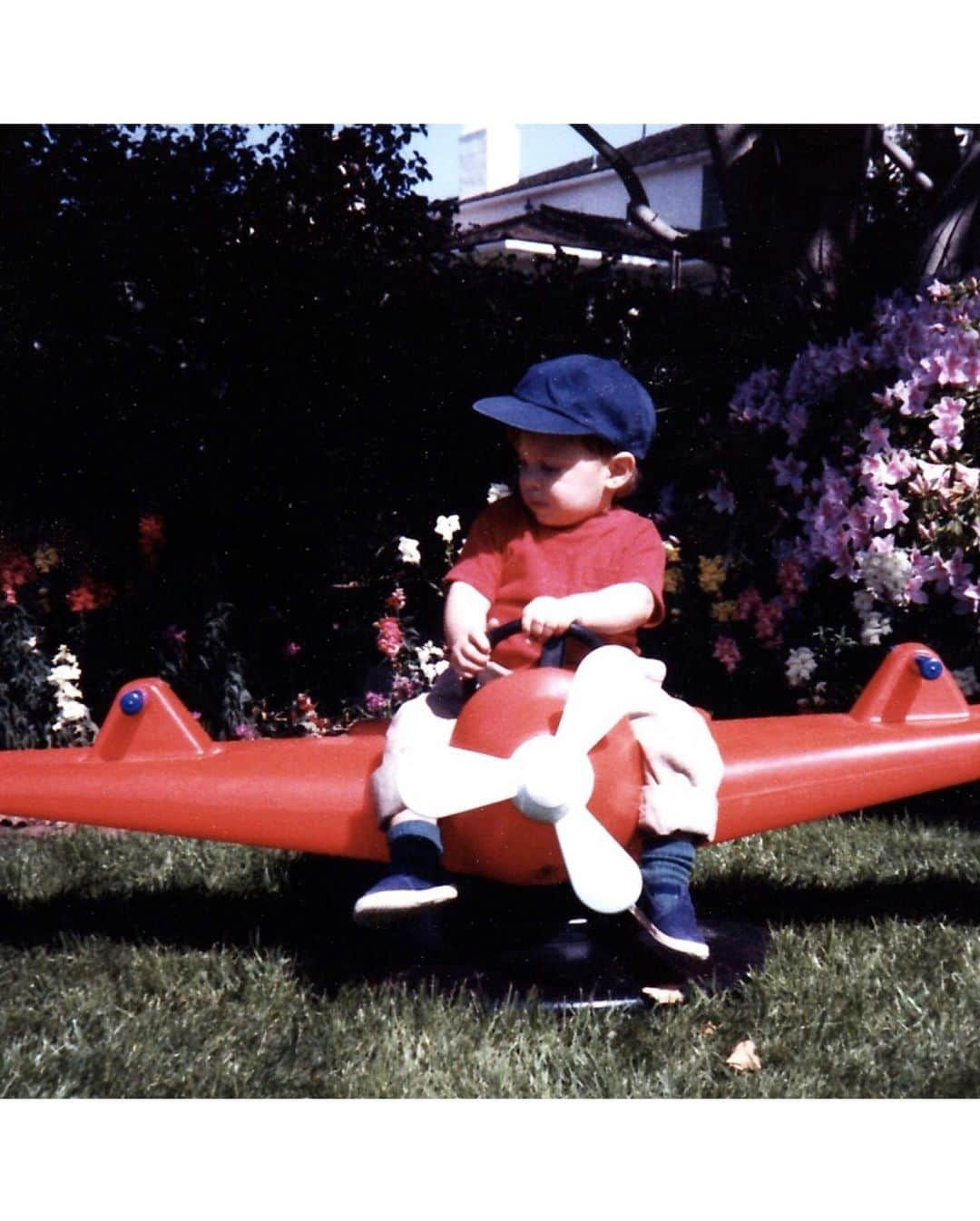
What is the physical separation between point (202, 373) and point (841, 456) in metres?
2.23

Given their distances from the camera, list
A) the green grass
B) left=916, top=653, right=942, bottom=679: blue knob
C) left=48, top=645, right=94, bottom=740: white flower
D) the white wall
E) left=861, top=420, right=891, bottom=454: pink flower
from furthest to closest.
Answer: the white wall, left=48, top=645, right=94, bottom=740: white flower, left=861, top=420, right=891, bottom=454: pink flower, left=916, top=653, right=942, bottom=679: blue knob, the green grass

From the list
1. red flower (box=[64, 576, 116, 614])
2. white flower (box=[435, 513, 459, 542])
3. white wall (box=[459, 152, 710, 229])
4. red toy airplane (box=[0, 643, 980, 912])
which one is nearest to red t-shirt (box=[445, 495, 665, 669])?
red toy airplane (box=[0, 643, 980, 912])

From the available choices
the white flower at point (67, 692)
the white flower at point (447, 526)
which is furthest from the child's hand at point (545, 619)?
the white flower at point (67, 692)

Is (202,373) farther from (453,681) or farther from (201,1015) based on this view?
(201,1015)

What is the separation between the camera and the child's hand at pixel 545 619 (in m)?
2.50

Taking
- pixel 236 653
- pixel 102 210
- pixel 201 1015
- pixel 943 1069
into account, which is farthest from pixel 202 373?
pixel 943 1069

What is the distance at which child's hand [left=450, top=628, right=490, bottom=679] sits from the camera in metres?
2.58

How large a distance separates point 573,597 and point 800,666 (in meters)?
1.54

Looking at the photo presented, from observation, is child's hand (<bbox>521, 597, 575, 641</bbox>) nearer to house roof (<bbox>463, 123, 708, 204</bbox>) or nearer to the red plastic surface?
the red plastic surface

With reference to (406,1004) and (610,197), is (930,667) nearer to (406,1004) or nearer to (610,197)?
(406,1004)

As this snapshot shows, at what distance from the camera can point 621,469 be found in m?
2.80

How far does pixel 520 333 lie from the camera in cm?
458

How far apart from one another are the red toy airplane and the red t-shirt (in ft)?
1.07

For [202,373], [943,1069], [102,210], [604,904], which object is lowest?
[943,1069]
